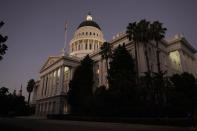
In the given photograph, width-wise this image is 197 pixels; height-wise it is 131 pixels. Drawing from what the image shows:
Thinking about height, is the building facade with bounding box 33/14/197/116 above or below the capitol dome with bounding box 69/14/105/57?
below

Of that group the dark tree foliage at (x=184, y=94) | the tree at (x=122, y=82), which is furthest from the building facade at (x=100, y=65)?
the dark tree foliage at (x=184, y=94)

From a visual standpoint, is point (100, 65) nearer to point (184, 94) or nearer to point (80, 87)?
point (80, 87)

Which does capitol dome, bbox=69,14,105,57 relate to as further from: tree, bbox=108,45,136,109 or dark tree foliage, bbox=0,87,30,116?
tree, bbox=108,45,136,109

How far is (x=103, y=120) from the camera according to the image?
80.3 ft

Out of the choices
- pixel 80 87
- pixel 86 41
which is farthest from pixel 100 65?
pixel 86 41

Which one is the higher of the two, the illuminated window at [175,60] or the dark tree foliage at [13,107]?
the illuminated window at [175,60]

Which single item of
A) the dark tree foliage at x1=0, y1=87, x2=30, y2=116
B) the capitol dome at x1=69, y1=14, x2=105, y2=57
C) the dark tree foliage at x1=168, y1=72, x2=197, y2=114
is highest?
the capitol dome at x1=69, y1=14, x2=105, y2=57

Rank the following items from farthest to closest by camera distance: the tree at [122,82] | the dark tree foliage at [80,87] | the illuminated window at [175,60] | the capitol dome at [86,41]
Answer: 1. the capitol dome at [86,41]
2. the illuminated window at [175,60]
3. the dark tree foliage at [80,87]
4. the tree at [122,82]

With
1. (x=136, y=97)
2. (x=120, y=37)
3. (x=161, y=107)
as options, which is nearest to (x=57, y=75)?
(x=120, y=37)

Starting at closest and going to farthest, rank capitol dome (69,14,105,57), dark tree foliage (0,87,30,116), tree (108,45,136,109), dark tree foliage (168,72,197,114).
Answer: dark tree foliage (168,72,197,114) < tree (108,45,136,109) < dark tree foliage (0,87,30,116) < capitol dome (69,14,105,57)

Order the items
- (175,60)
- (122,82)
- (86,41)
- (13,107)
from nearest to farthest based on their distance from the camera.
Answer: (122,82)
(175,60)
(13,107)
(86,41)

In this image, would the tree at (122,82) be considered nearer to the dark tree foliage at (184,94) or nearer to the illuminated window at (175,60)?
the dark tree foliage at (184,94)

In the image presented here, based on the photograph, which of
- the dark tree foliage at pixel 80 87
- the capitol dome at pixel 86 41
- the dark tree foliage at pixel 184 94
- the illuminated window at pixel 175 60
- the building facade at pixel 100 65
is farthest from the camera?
the capitol dome at pixel 86 41

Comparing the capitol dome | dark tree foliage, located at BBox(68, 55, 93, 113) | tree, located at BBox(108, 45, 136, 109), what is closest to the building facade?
dark tree foliage, located at BBox(68, 55, 93, 113)
